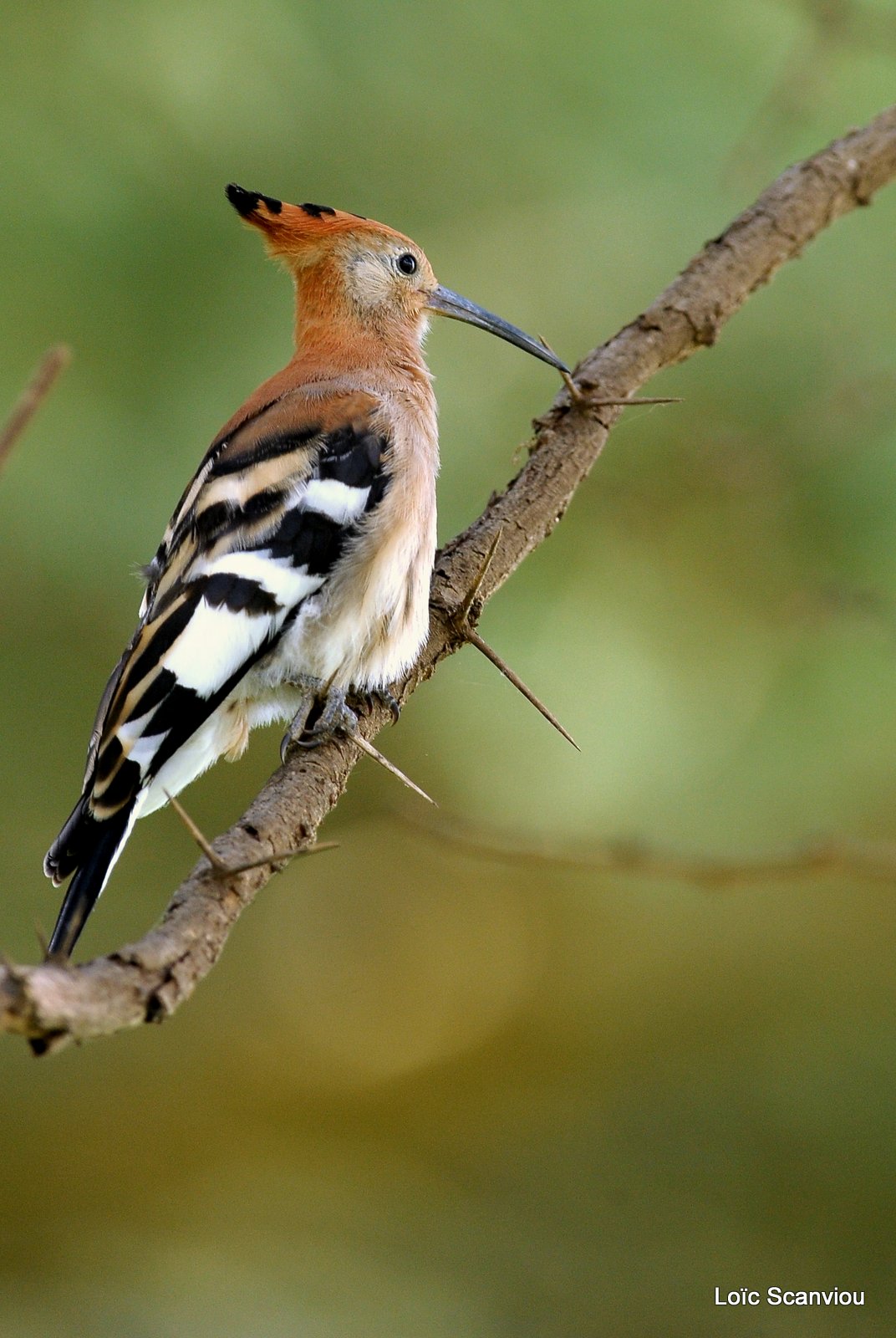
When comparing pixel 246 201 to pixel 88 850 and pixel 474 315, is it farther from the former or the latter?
pixel 88 850

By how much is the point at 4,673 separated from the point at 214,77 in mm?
1386

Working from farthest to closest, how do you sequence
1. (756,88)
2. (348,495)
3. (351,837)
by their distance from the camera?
1. (351,837)
2. (756,88)
3. (348,495)

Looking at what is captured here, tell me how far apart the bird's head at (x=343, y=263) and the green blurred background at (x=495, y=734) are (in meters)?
0.54

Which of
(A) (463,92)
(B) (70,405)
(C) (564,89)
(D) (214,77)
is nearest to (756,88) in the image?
(C) (564,89)

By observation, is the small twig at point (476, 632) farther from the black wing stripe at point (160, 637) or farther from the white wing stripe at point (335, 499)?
the black wing stripe at point (160, 637)

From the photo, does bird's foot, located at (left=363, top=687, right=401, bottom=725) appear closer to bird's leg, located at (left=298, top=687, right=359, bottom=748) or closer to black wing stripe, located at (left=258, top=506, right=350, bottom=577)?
bird's leg, located at (left=298, top=687, right=359, bottom=748)

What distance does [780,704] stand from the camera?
311 centimetres

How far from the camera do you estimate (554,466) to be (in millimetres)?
2000

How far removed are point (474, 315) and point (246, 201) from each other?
1.50 feet

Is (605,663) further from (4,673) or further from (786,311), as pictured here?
(4,673)
